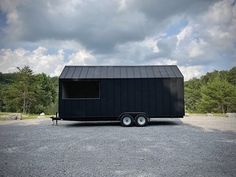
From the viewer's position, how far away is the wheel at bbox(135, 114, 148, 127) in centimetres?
1393

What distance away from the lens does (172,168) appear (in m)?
5.45

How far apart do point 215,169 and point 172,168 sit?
104 centimetres

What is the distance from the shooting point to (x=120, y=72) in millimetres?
14914

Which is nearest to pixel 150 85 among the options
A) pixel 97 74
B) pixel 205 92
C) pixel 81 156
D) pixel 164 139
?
pixel 97 74

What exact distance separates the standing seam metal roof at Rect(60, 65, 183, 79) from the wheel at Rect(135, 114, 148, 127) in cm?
265

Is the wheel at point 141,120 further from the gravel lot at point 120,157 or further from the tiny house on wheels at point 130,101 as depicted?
the gravel lot at point 120,157

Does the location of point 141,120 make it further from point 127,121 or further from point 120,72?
point 120,72

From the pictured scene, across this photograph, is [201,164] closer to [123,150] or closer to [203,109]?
[123,150]

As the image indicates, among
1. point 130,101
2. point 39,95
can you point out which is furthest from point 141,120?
point 39,95

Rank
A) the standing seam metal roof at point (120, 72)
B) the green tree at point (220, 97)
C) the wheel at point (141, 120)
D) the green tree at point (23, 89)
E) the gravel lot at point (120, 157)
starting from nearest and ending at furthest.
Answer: the gravel lot at point (120, 157)
the wheel at point (141, 120)
the standing seam metal roof at point (120, 72)
the green tree at point (23, 89)
the green tree at point (220, 97)

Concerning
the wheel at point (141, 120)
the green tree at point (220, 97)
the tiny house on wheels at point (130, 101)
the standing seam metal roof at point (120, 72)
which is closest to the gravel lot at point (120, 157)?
the wheel at point (141, 120)

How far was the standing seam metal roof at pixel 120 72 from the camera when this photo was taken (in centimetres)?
1438

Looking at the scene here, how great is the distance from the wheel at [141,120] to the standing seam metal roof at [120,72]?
2651 millimetres

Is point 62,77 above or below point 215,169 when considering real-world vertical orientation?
above
